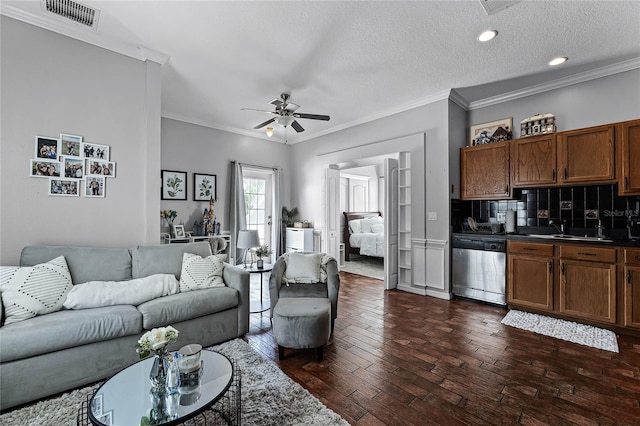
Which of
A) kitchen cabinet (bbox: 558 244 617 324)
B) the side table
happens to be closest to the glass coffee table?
the side table

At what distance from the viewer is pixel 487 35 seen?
2.77 m

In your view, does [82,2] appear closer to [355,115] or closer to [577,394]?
[355,115]

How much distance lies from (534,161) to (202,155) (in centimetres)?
540

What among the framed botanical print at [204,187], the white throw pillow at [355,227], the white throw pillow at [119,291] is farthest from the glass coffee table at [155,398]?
the white throw pillow at [355,227]

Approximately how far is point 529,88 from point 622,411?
3855 mm

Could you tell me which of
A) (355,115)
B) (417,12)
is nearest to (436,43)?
(417,12)

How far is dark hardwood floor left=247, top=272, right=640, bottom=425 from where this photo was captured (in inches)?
69.7

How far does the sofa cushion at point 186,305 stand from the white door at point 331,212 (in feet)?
11.2

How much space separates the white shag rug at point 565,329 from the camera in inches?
107

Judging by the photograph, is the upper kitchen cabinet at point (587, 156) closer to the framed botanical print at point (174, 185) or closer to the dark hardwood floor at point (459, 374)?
the dark hardwood floor at point (459, 374)

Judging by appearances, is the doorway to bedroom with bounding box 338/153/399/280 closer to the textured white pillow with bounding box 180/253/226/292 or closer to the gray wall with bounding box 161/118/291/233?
the gray wall with bounding box 161/118/291/233

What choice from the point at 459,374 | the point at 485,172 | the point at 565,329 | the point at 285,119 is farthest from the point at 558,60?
the point at 459,374

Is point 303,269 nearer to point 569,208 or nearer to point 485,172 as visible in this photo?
point 485,172

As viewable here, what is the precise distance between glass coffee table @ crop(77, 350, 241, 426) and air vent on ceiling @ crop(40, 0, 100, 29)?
304 centimetres
